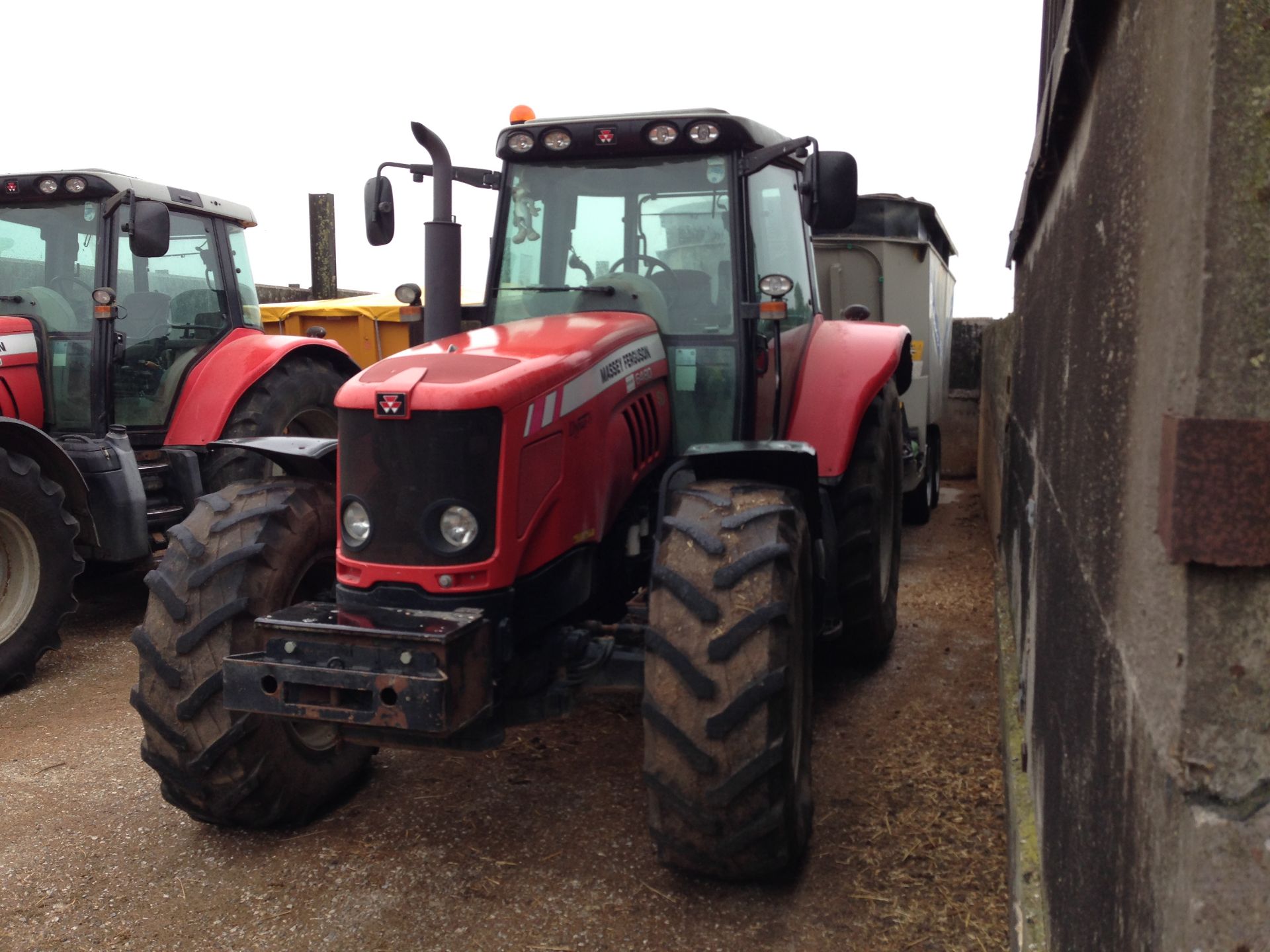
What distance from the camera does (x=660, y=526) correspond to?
3242 millimetres

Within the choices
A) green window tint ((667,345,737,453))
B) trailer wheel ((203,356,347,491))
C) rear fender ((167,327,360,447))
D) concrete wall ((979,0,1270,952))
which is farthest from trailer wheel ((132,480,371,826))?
rear fender ((167,327,360,447))

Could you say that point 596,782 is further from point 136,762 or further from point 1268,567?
point 1268,567

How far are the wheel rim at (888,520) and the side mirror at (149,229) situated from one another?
3.77 metres

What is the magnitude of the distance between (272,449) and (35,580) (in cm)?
228

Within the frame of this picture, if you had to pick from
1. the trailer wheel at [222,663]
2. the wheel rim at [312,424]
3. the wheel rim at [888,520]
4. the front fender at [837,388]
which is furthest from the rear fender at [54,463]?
the wheel rim at [888,520]

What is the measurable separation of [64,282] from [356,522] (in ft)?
13.4

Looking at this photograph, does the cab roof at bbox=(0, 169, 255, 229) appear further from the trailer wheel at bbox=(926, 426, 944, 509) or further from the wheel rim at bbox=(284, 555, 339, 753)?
the trailer wheel at bbox=(926, 426, 944, 509)

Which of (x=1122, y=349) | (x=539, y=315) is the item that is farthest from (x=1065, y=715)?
(x=539, y=315)

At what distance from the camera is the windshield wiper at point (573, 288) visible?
402 centimetres

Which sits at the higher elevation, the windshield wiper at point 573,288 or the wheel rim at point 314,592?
the windshield wiper at point 573,288

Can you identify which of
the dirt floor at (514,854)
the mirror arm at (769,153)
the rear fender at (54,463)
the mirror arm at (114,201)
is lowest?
the dirt floor at (514,854)

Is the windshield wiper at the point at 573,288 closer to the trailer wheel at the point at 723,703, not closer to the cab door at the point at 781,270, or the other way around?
the cab door at the point at 781,270

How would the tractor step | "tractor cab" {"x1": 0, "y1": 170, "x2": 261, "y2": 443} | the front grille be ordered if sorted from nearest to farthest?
1. the tractor step
2. the front grille
3. "tractor cab" {"x1": 0, "y1": 170, "x2": 261, "y2": 443}

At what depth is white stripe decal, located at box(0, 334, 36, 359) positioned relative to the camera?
5.98 metres
